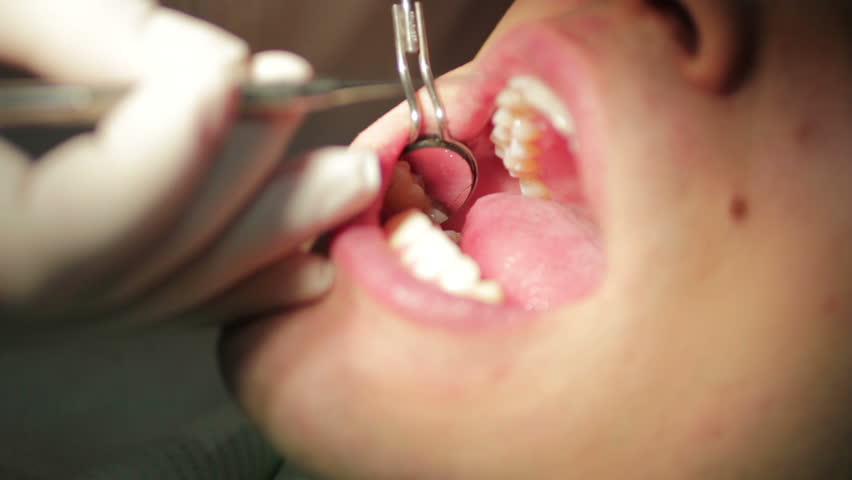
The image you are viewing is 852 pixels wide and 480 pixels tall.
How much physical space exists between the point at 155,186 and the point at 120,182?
21mm

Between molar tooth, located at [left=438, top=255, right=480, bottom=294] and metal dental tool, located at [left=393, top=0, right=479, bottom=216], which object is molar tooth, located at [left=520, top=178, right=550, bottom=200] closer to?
metal dental tool, located at [left=393, top=0, right=479, bottom=216]

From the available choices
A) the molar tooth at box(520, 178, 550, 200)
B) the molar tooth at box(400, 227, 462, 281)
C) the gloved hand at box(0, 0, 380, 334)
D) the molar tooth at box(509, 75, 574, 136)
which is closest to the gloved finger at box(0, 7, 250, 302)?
the gloved hand at box(0, 0, 380, 334)

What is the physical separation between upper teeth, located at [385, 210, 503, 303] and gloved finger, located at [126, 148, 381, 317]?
0.40ft

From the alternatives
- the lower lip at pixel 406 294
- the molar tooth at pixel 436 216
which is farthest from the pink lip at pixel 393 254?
the molar tooth at pixel 436 216

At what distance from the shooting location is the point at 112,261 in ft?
1.20

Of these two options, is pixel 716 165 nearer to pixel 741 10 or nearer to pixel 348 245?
pixel 741 10

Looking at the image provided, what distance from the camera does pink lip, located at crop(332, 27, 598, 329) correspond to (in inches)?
20.3

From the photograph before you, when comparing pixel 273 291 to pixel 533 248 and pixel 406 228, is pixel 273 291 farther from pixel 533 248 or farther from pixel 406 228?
pixel 533 248

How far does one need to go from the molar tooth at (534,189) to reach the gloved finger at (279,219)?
0.37 meters

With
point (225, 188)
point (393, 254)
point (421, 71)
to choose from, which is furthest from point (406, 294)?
point (421, 71)

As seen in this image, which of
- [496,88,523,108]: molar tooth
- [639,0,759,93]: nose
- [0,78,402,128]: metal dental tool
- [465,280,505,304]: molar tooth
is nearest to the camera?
[0,78,402,128]: metal dental tool

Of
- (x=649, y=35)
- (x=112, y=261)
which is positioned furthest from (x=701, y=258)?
(x=112, y=261)

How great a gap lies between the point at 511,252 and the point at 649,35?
323mm

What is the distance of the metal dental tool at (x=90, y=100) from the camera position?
1.14 ft
